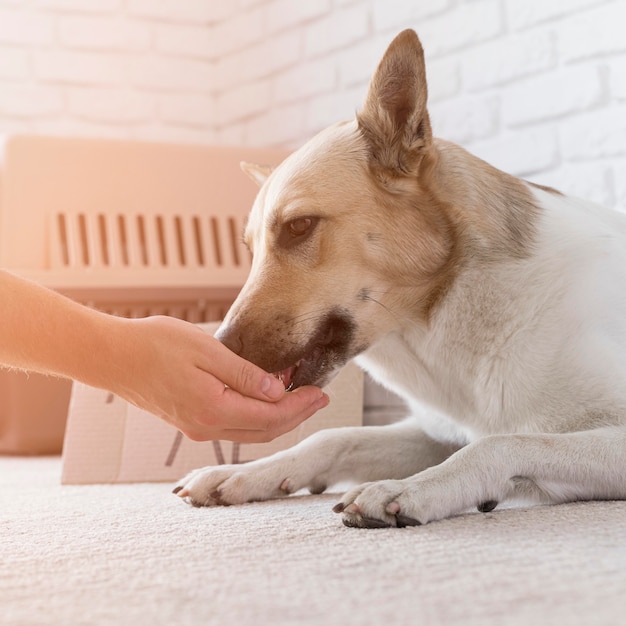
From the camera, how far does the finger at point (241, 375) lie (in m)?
1.11

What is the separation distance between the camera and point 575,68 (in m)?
2.05

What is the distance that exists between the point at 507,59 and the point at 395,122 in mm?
936

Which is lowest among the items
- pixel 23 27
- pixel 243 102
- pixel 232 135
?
pixel 232 135

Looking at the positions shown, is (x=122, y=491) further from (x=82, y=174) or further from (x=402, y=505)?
(x=82, y=174)

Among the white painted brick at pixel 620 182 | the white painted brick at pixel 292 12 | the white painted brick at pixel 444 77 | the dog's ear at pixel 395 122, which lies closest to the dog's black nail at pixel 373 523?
the dog's ear at pixel 395 122

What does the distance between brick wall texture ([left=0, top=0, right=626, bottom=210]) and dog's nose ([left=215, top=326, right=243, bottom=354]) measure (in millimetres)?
1082

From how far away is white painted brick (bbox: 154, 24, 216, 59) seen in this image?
3.12 meters

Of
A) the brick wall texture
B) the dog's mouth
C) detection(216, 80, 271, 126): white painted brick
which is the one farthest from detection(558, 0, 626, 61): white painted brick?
detection(216, 80, 271, 126): white painted brick

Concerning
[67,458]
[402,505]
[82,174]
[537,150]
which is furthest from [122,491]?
[537,150]

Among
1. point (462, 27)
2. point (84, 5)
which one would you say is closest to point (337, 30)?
point (462, 27)

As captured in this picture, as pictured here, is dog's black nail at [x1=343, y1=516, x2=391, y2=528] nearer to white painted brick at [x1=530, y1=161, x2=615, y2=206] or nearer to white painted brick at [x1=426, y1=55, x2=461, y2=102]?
white painted brick at [x1=530, y1=161, x2=615, y2=206]

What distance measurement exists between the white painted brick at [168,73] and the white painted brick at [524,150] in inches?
50.7

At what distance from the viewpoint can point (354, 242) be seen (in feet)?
4.50

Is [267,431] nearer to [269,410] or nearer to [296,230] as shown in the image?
[269,410]
